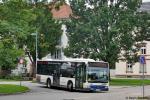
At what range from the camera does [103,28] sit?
59.9 meters

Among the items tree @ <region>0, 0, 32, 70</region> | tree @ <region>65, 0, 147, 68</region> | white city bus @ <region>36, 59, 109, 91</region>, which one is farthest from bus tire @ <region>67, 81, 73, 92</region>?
tree @ <region>65, 0, 147, 68</region>

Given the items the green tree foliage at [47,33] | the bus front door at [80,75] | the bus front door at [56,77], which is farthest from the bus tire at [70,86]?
the green tree foliage at [47,33]

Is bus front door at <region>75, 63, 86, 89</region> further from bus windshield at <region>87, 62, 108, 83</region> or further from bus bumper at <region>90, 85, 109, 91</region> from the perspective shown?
bus bumper at <region>90, 85, 109, 91</region>

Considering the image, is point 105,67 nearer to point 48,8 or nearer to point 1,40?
point 1,40

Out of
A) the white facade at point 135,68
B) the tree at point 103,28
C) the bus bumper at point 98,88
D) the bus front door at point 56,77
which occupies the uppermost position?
the tree at point 103,28

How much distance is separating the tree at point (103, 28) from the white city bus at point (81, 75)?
54.9ft

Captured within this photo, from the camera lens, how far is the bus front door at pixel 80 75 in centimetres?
3801

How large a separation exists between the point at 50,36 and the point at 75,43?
15.2 m

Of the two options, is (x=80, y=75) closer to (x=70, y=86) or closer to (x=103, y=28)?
(x=70, y=86)

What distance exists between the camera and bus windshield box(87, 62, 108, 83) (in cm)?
3778

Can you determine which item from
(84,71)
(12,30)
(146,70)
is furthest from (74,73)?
(146,70)

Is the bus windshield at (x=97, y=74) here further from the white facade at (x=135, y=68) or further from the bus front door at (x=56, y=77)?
the white facade at (x=135, y=68)

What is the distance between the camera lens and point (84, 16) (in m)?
61.5

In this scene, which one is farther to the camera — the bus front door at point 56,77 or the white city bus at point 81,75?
the bus front door at point 56,77
